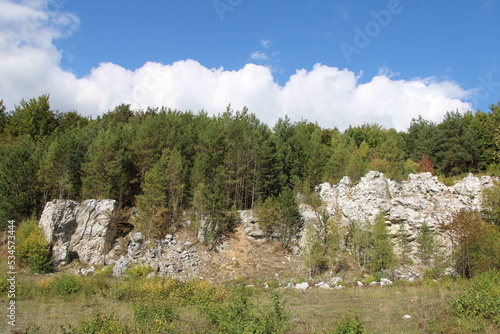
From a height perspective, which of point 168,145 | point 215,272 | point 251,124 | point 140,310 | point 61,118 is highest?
point 61,118

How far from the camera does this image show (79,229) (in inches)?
1469

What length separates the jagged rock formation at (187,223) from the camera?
114 feet

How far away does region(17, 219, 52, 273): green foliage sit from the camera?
31875 mm

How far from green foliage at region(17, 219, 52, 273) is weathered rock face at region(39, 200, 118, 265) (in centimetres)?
183

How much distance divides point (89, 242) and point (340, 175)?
3479cm

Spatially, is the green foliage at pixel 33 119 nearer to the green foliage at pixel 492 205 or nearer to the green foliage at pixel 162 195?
the green foliage at pixel 162 195

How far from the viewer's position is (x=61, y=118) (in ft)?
212

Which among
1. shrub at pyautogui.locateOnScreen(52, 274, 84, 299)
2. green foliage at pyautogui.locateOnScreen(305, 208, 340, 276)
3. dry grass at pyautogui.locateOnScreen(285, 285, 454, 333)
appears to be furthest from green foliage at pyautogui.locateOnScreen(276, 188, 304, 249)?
shrub at pyautogui.locateOnScreen(52, 274, 84, 299)

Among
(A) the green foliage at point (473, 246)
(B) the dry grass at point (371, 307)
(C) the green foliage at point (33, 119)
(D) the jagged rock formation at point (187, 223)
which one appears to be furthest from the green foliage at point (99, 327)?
(C) the green foliage at point (33, 119)

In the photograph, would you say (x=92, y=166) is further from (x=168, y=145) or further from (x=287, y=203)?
(x=287, y=203)

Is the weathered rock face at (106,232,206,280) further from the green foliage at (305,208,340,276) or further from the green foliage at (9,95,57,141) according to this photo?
the green foliage at (9,95,57,141)

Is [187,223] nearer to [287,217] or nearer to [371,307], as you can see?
[287,217]

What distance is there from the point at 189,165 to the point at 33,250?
2008 centimetres

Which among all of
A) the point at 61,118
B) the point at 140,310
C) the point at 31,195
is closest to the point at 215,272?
the point at 140,310
